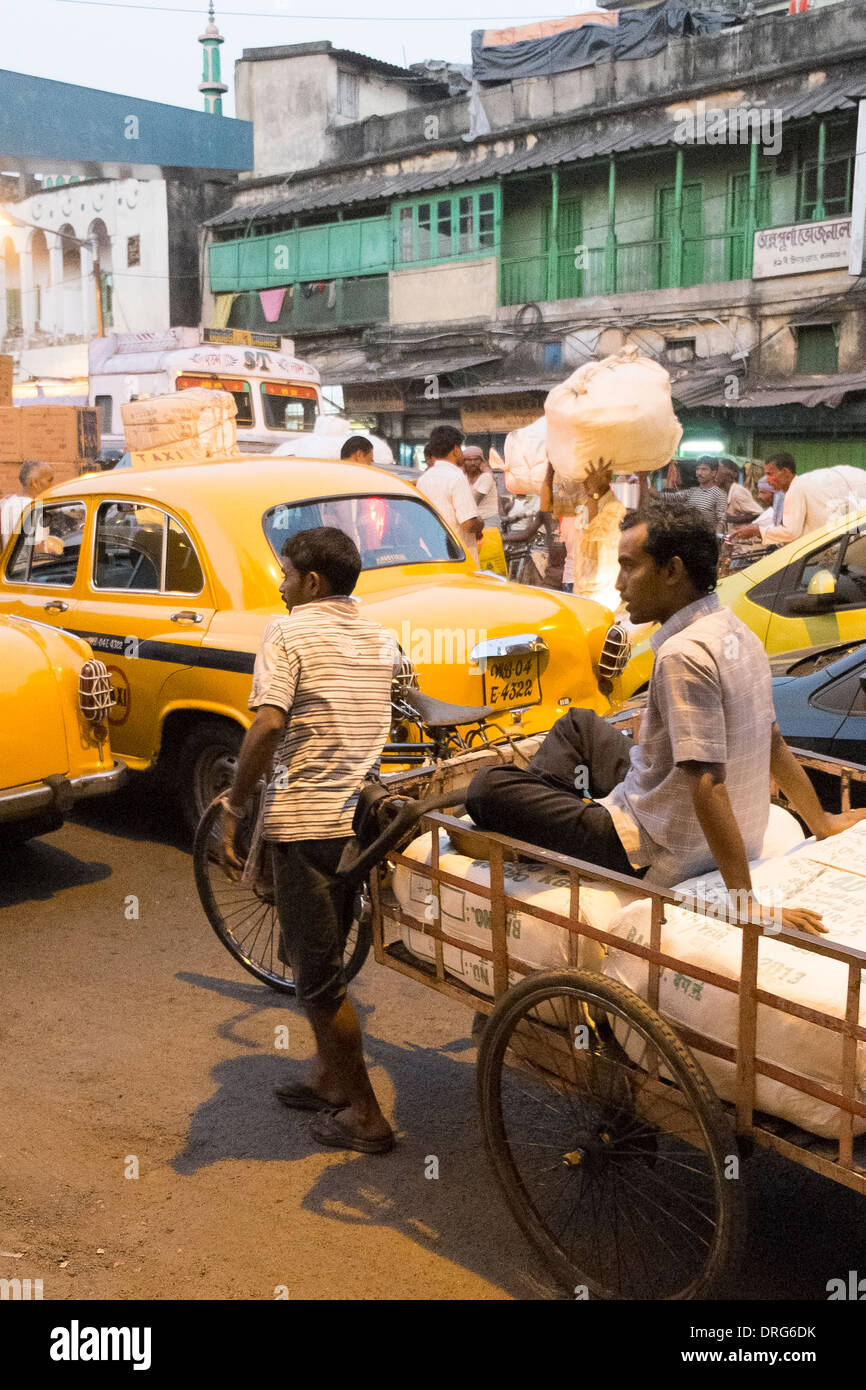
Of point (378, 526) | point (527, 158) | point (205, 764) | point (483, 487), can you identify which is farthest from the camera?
point (527, 158)

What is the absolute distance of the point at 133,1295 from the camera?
10.3ft

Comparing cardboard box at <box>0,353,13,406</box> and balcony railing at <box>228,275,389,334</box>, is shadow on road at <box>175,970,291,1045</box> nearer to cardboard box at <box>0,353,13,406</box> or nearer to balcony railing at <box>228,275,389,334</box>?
cardboard box at <box>0,353,13,406</box>

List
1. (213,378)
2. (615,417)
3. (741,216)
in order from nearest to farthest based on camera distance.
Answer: (615,417)
(213,378)
(741,216)

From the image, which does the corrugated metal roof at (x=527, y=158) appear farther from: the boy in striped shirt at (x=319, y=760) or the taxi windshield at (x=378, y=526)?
the boy in striped shirt at (x=319, y=760)

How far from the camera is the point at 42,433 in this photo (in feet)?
40.3

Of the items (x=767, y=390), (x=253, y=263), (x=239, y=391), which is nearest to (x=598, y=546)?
(x=239, y=391)

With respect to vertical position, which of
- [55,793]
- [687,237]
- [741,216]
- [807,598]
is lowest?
[55,793]

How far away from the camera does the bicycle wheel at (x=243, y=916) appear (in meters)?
4.74

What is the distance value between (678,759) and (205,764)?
3513mm

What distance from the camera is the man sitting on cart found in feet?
9.57

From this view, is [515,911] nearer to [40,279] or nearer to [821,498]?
[821,498]

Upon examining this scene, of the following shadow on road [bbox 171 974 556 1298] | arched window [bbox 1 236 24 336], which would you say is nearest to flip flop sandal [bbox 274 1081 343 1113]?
shadow on road [bbox 171 974 556 1298]

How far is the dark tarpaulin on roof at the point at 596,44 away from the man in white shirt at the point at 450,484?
2072 cm
